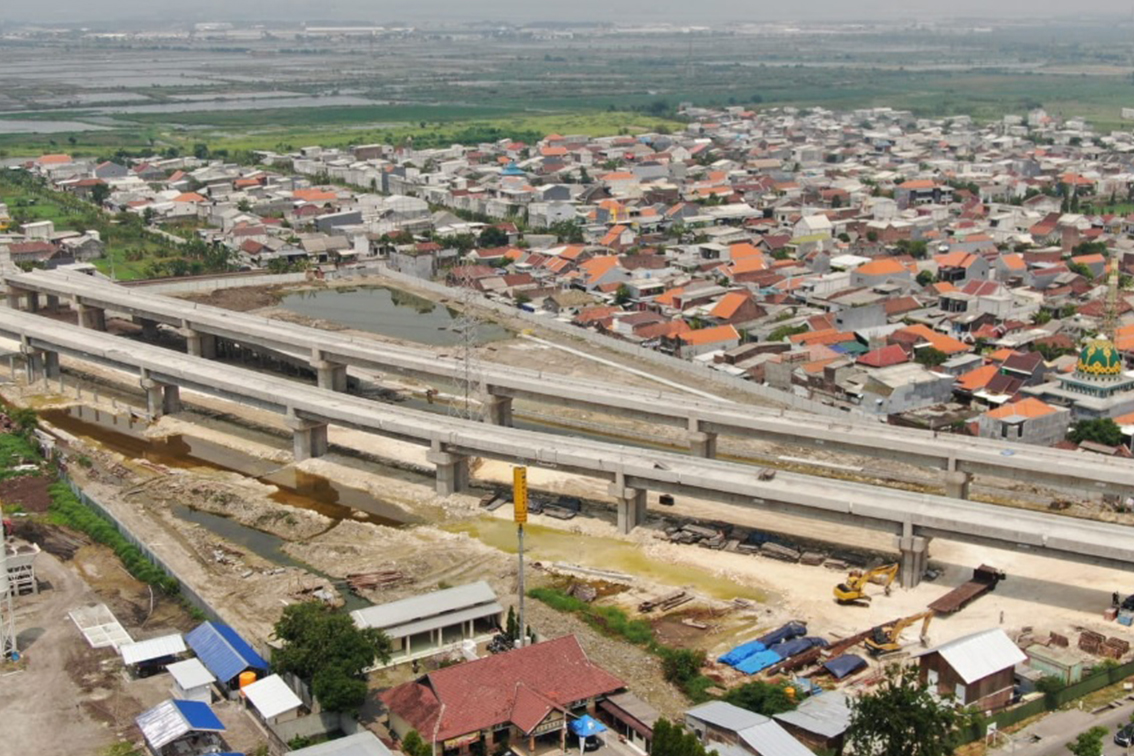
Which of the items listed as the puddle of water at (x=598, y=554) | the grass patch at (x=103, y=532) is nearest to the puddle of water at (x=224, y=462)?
the puddle of water at (x=598, y=554)

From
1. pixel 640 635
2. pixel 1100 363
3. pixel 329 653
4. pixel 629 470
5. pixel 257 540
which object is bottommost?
pixel 257 540

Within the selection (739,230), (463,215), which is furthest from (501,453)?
(463,215)

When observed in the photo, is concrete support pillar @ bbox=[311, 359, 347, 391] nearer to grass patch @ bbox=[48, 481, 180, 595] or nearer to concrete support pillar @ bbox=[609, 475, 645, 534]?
grass patch @ bbox=[48, 481, 180, 595]

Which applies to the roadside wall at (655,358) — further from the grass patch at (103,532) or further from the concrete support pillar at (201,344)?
the grass patch at (103,532)

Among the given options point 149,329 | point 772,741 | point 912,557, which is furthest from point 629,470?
point 149,329

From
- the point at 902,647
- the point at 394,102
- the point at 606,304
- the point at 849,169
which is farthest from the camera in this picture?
the point at 394,102

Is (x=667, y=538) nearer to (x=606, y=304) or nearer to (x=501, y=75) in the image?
(x=606, y=304)

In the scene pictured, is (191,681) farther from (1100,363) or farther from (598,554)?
(1100,363)
